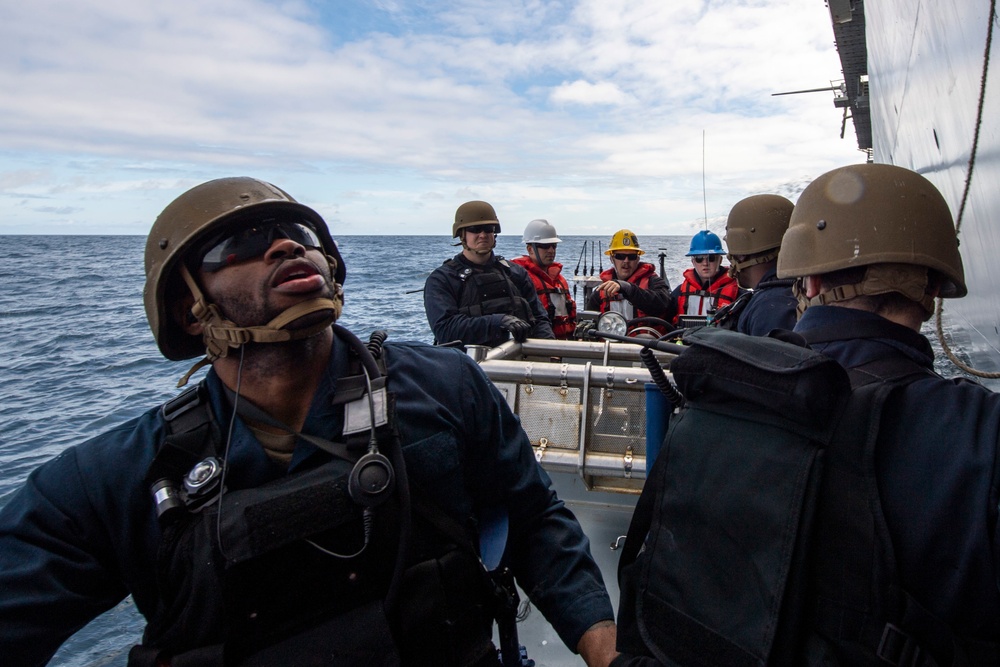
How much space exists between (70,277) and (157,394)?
3498 cm

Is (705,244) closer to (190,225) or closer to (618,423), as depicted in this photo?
(618,423)

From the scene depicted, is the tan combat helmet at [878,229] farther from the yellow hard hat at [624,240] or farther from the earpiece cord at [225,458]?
the yellow hard hat at [624,240]

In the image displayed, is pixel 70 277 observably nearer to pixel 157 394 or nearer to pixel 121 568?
pixel 157 394

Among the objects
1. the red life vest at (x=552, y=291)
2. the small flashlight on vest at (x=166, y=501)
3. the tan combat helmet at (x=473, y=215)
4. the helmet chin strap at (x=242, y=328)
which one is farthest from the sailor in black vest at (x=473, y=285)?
the small flashlight on vest at (x=166, y=501)

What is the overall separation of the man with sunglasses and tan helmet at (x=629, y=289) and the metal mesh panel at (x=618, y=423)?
3.79m

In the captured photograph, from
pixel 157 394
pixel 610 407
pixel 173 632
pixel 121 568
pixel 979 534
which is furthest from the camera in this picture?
pixel 157 394

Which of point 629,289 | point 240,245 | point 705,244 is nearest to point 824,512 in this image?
point 240,245

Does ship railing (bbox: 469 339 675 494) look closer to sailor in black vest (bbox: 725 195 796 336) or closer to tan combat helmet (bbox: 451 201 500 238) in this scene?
sailor in black vest (bbox: 725 195 796 336)

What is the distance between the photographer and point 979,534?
48.4 inches

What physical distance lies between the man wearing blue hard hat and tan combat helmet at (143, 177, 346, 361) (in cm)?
587

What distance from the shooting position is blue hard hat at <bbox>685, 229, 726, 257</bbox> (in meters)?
7.17

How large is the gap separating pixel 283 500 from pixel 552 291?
22.5 ft

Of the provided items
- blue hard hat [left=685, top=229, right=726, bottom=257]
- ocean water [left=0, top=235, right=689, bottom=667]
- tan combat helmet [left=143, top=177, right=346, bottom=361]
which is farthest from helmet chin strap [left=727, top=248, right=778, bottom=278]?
ocean water [left=0, top=235, right=689, bottom=667]

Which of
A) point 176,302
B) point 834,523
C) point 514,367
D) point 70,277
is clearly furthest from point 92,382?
point 70,277
